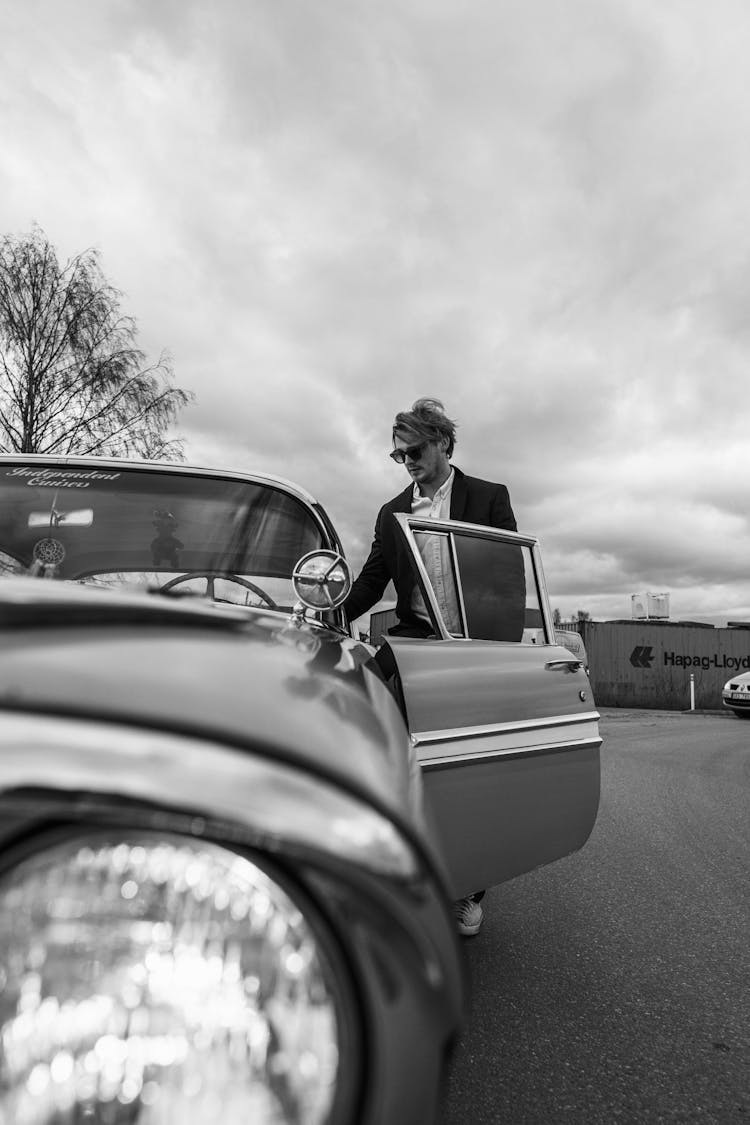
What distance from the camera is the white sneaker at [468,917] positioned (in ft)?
9.90

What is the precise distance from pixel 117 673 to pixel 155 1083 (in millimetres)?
311

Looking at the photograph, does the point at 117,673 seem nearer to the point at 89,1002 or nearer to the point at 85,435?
the point at 89,1002

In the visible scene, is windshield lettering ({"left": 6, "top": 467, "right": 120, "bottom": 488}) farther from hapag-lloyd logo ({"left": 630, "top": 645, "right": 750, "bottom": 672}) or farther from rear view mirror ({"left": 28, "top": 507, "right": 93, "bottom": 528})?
hapag-lloyd logo ({"left": 630, "top": 645, "right": 750, "bottom": 672})

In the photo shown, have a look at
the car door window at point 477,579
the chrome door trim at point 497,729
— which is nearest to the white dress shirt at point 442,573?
the car door window at point 477,579

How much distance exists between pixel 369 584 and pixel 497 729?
4.25ft

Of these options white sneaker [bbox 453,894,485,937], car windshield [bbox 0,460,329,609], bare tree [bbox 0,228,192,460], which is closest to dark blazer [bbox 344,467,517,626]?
car windshield [bbox 0,460,329,609]

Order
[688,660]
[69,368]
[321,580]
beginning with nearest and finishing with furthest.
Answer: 1. [321,580]
2. [69,368]
3. [688,660]

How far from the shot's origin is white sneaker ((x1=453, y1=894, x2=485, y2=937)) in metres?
3.02

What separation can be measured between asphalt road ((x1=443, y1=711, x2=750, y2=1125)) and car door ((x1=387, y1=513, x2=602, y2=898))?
58cm

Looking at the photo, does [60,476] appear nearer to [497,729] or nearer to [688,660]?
[497,729]

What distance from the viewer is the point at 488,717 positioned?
2.03 metres

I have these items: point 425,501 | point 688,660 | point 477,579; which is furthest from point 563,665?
point 688,660

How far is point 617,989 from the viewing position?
2.79 meters

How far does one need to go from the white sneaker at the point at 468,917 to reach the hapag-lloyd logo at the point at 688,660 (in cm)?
2843
